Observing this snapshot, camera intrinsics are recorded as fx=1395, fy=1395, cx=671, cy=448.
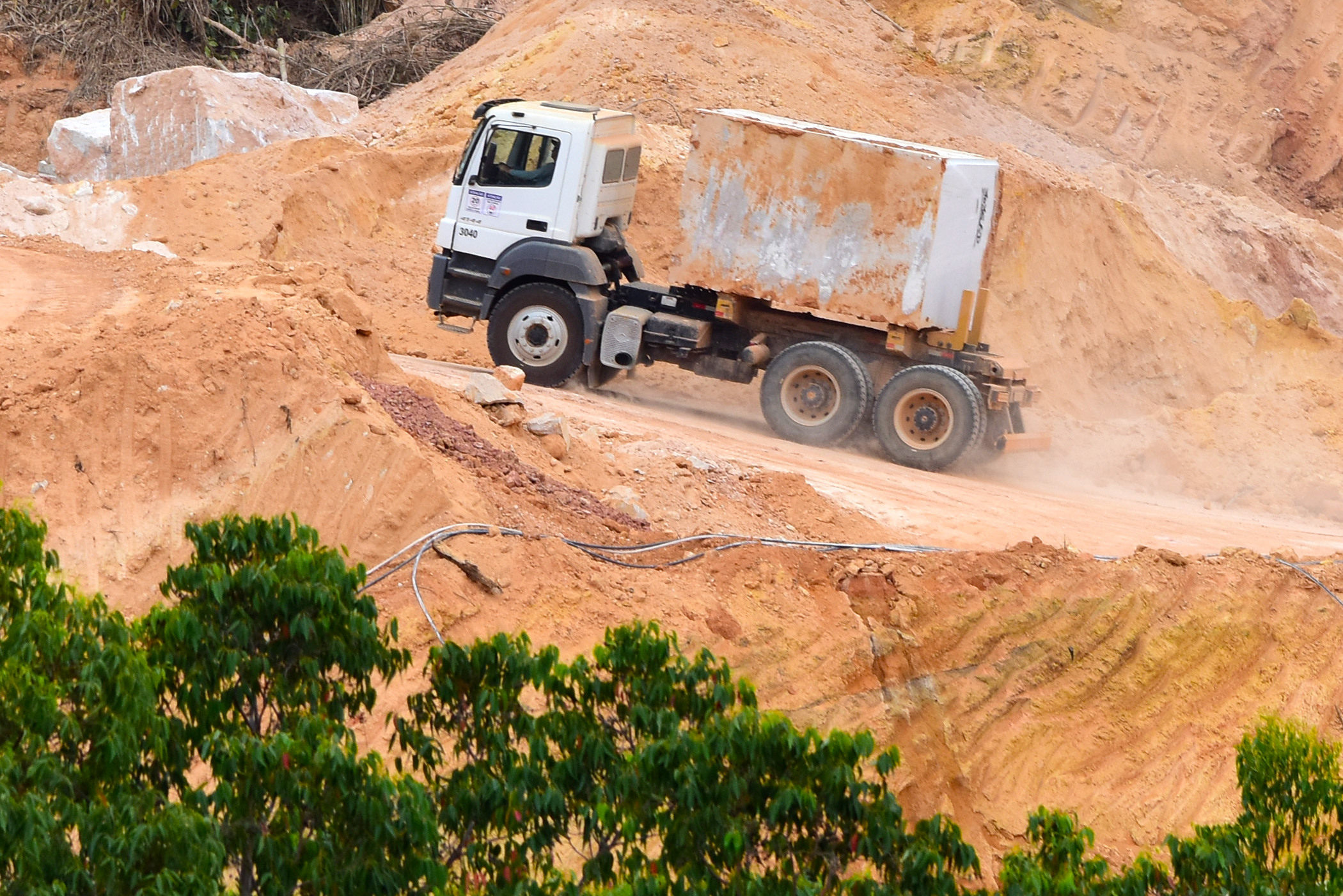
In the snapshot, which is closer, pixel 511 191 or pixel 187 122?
pixel 511 191

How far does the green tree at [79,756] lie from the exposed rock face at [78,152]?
18139 mm

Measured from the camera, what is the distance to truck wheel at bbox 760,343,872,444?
1374 centimetres

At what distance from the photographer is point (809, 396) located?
13984 millimetres

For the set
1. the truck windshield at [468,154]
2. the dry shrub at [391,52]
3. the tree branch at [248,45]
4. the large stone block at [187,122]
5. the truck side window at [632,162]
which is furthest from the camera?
the tree branch at [248,45]

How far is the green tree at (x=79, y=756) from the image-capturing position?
151 inches

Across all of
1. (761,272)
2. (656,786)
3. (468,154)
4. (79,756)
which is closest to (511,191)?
(468,154)

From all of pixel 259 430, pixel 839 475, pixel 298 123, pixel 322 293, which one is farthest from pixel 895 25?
pixel 259 430

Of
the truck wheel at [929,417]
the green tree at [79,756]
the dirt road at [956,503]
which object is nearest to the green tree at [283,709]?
the green tree at [79,756]

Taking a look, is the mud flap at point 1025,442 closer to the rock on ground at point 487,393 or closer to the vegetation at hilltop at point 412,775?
the rock on ground at point 487,393

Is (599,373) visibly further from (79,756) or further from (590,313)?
(79,756)

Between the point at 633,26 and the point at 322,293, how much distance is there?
452 inches

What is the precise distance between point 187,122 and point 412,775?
60.1 feet

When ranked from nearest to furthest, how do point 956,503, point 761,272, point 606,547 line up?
point 606,547
point 956,503
point 761,272

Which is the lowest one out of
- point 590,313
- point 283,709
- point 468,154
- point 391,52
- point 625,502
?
point 283,709
